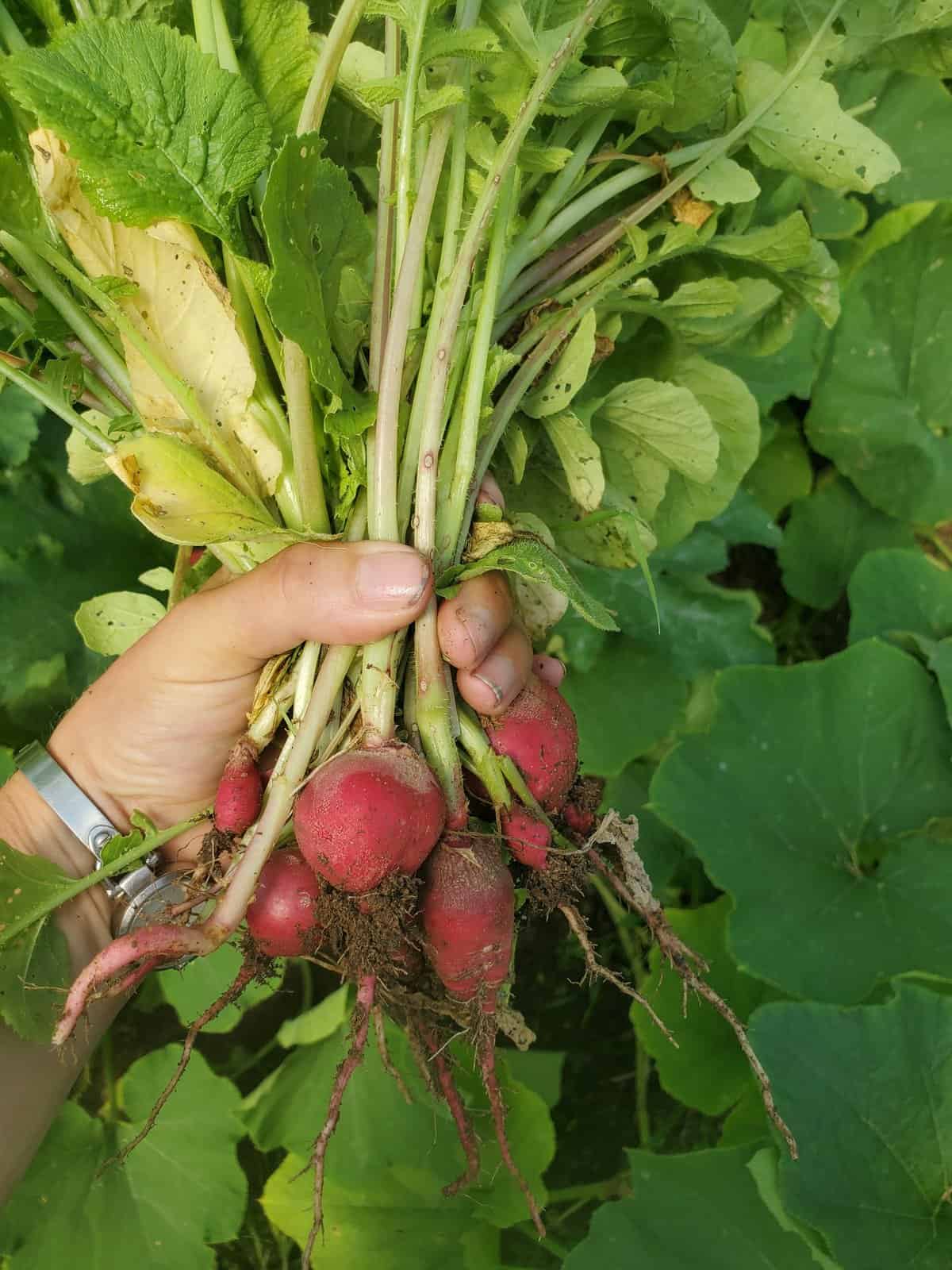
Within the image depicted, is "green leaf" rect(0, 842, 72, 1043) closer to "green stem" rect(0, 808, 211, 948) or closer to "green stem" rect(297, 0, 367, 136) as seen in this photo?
"green stem" rect(0, 808, 211, 948)

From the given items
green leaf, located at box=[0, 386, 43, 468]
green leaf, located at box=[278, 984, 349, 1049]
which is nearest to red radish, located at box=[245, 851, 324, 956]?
green leaf, located at box=[278, 984, 349, 1049]

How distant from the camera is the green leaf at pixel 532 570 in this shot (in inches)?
36.5

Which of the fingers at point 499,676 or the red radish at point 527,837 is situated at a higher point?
the fingers at point 499,676

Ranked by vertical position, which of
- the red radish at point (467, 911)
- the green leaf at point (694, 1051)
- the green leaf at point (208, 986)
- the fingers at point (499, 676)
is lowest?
the green leaf at point (694, 1051)

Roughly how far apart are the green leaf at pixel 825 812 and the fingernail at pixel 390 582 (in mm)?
1020

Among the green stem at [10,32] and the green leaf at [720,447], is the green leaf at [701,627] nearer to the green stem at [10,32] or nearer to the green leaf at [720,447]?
the green leaf at [720,447]

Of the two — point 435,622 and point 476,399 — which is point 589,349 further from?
point 435,622

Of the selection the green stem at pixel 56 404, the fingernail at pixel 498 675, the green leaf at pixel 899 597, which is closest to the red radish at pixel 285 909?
the fingernail at pixel 498 675

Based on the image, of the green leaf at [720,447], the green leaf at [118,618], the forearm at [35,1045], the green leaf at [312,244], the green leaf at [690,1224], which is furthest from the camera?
the green leaf at [690,1224]

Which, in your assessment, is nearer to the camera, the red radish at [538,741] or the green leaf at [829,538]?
the red radish at [538,741]

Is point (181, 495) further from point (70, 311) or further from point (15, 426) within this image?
point (15, 426)

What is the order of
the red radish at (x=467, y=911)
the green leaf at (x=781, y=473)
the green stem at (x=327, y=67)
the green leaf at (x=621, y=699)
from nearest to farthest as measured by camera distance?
the green stem at (x=327, y=67) < the red radish at (x=467, y=911) < the green leaf at (x=621, y=699) < the green leaf at (x=781, y=473)

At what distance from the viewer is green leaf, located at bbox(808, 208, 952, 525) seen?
2.15 m

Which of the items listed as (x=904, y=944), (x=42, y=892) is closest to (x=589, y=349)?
(x=42, y=892)
